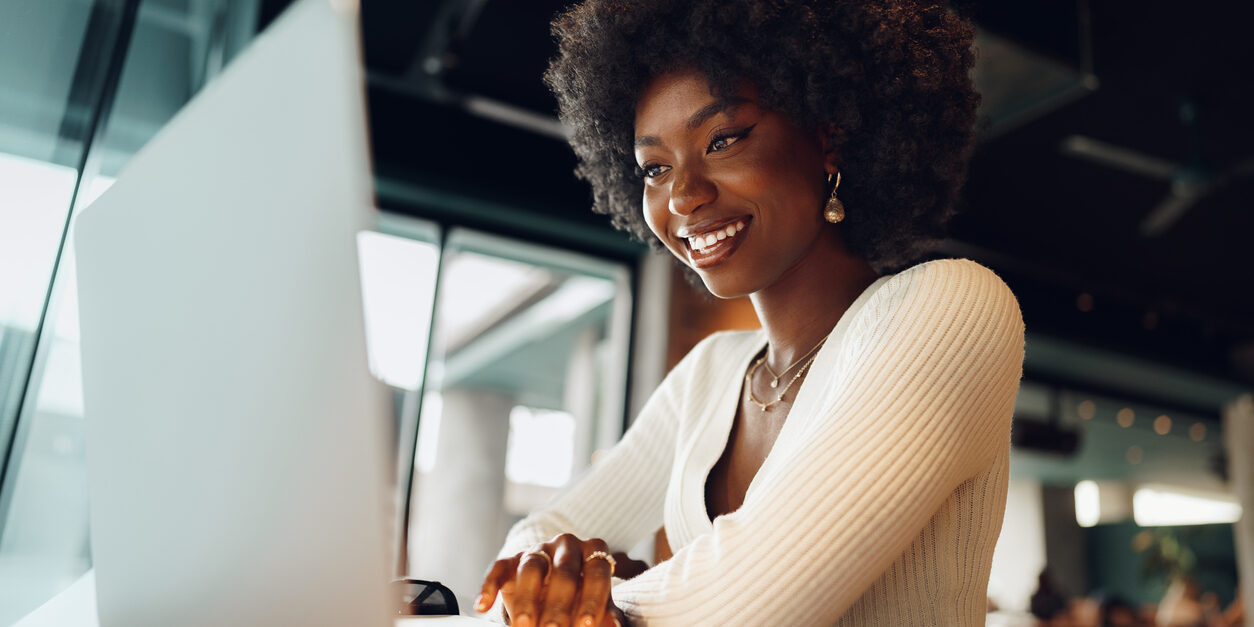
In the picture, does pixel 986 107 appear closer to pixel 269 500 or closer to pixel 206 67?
pixel 206 67

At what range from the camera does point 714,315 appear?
4898 mm

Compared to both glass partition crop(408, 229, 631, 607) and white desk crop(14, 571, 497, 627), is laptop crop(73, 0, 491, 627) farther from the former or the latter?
glass partition crop(408, 229, 631, 607)

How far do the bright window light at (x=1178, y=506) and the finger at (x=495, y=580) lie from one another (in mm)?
10459

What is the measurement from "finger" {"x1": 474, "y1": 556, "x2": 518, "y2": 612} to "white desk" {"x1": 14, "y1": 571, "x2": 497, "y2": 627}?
0.05ft

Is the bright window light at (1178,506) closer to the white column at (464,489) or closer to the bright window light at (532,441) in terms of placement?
the bright window light at (532,441)

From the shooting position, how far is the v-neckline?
968 millimetres

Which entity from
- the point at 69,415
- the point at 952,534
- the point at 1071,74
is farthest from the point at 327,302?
the point at 1071,74

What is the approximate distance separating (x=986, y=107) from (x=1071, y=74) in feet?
1.50

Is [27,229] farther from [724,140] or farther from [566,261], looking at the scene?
[566,261]

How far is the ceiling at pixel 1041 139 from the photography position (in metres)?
3.50

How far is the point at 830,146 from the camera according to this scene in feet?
3.63

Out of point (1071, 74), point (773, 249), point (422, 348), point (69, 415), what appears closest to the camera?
point (773, 249)

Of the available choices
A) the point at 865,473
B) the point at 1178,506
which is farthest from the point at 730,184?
the point at 1178,506

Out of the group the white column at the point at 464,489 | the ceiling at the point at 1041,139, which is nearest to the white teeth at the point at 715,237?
the ceiling at the point at 1041,139
